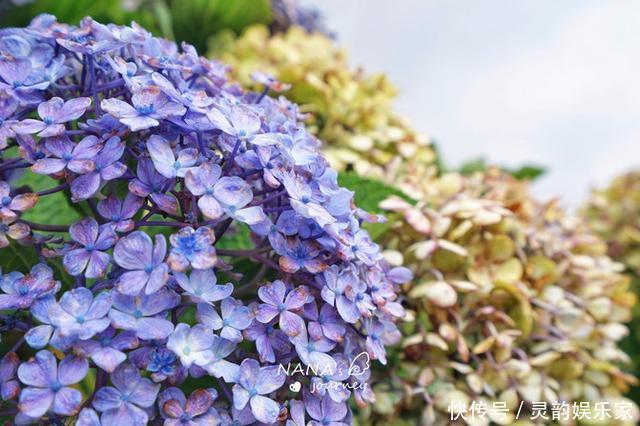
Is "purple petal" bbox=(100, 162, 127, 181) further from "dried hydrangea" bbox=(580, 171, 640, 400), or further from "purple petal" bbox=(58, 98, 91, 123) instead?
"dried hydrangea" bbox=(580, 171, 640, 400)

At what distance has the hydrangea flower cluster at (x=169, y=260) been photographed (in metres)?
0.39

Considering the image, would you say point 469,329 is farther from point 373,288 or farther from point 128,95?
point 128,95

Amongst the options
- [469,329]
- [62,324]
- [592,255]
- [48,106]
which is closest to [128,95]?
[48,106]

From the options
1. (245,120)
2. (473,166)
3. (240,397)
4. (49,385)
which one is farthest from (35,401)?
(473,166)

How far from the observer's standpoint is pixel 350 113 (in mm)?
944

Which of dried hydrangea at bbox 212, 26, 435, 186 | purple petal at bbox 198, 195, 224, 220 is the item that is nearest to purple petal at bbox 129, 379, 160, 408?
purple petal at bbox 198, 195, 224, 220

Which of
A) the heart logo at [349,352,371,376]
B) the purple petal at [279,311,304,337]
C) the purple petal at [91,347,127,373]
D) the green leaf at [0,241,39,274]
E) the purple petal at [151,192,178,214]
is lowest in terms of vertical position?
the green leaf at [0,241,39,274]

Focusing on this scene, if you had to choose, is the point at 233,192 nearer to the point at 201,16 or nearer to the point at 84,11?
the point at 84,11

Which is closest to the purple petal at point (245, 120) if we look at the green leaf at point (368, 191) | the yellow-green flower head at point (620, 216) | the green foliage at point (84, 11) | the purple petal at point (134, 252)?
the purple petal at point (134, 252)

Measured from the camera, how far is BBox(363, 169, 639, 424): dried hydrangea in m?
0.70

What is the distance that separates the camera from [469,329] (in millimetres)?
728

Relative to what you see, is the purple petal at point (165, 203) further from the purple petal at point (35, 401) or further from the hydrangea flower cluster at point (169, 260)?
the purple petal at point (35, 401)

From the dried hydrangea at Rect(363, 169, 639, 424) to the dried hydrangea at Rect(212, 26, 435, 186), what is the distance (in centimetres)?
11

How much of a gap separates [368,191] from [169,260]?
1.19 ft
